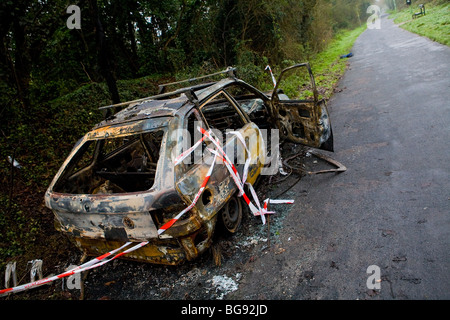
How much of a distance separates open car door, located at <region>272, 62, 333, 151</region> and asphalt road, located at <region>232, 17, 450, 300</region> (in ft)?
1.86

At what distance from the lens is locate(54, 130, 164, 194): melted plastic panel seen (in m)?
3.46

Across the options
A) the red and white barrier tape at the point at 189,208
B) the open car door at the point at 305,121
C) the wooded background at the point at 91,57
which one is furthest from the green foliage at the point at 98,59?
the open car door at the point at 305,121

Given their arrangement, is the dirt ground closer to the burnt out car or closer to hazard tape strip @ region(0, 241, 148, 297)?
hazard tape strip @ region(0, 241, 148, 297)

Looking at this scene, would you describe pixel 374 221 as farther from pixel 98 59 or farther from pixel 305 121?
pixel 98 59

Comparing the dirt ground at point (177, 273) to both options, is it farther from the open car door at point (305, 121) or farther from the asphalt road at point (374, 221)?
the open car door at point (305, 121)

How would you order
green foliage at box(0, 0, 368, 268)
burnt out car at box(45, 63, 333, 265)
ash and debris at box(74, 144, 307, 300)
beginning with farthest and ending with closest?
green foliage at box(0, 0, 368, 268)
ash and debris at box(74, 144, 307, 300)
burnt out car at box(45, 63, 333, 265)

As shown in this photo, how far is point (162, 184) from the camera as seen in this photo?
8.45ft

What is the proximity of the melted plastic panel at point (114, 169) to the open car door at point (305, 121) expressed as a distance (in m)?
2.12

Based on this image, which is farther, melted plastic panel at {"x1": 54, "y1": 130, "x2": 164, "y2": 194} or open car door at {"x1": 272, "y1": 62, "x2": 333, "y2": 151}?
open car door at {"x1": 272, "y1": 62, "x2": 333, "y2": 151}

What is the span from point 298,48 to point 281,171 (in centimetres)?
1039

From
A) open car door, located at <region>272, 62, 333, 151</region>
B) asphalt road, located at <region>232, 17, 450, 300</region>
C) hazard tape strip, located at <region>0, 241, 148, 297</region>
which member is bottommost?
asphalt road, located at <region>232, 17, 450, 300</region>

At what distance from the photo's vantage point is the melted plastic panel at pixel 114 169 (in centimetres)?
346

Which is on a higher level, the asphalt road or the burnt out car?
the burnt out car

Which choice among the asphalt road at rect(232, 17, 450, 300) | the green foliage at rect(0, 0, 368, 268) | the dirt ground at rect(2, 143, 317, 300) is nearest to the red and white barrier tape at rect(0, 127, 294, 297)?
the dirt ground at rect(2, 143, 317, 300)
